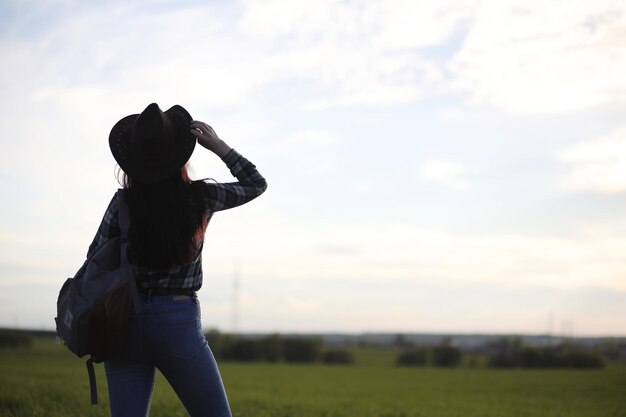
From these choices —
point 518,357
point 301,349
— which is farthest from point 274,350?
point 518,357

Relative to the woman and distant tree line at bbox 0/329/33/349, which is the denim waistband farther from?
distant tree line at bbox 0/329/33/349

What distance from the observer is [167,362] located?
2.89 meters

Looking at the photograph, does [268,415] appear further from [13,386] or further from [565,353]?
[565,353]

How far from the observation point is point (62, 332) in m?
2.94

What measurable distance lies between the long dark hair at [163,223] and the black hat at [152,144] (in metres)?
0.05

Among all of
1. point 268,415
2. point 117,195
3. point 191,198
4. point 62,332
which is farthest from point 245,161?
point 268,415

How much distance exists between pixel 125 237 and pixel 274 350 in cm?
Result: 7327

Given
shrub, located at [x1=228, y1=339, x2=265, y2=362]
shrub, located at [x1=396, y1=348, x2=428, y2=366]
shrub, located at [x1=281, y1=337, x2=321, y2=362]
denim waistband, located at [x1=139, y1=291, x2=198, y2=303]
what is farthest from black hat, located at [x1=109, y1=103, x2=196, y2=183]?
shrub, located at [x1=281, y1=337, x2=321, y2=362]

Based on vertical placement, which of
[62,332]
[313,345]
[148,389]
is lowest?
[313,345]

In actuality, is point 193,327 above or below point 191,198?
below

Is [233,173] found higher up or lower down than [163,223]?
higher up

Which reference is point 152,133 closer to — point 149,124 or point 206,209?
point 149,124

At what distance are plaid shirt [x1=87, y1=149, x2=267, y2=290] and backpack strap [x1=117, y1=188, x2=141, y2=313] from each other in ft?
0.12

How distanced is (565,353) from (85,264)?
70793 mm
